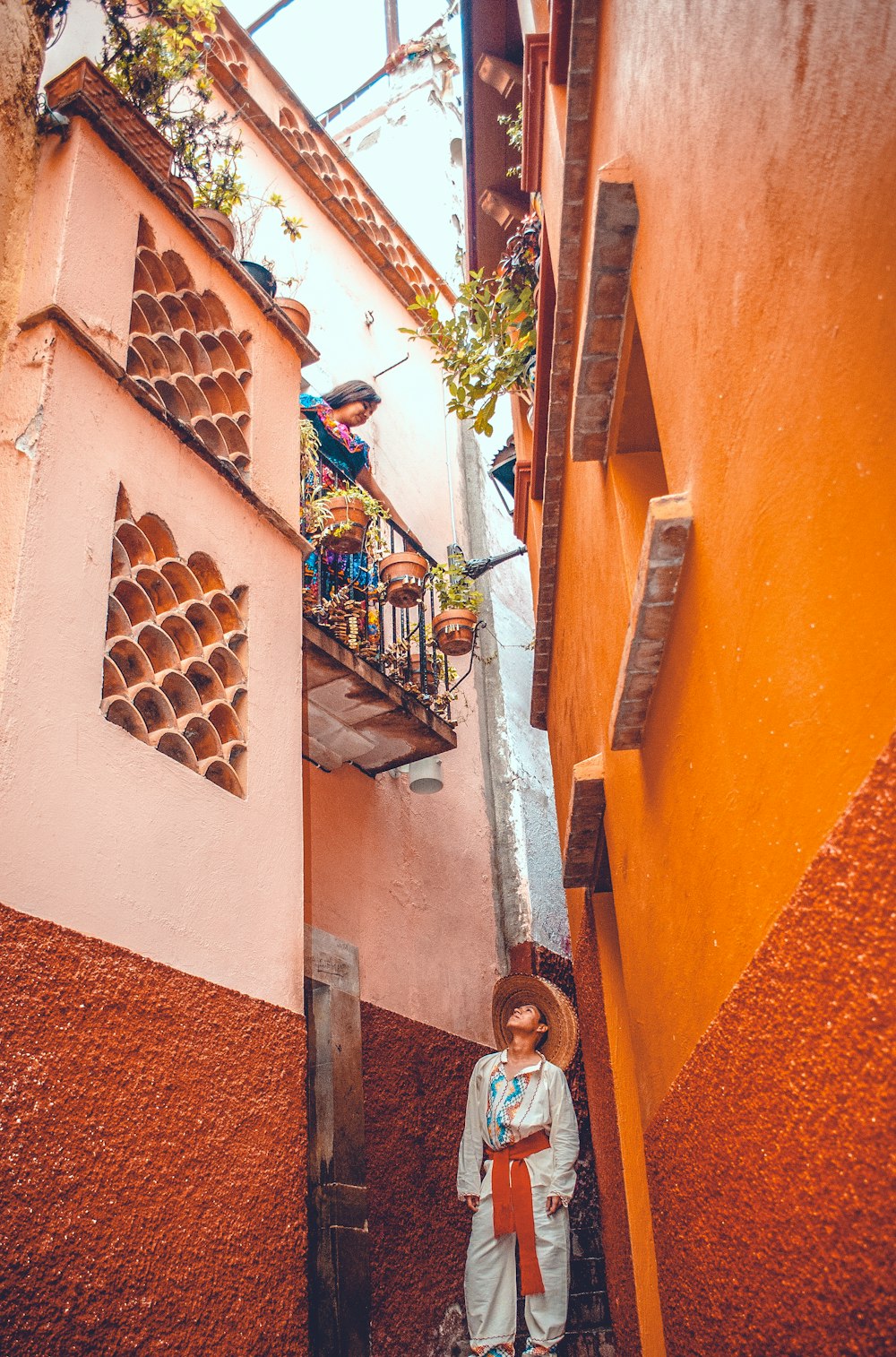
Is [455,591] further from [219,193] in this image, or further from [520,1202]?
[520,1202]

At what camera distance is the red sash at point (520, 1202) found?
5609mm

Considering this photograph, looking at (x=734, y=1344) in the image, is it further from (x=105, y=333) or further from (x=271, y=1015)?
(x=105, y=333)

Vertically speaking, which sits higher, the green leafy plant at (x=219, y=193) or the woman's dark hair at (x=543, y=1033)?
the green leafy plant at (x=219, y=193)

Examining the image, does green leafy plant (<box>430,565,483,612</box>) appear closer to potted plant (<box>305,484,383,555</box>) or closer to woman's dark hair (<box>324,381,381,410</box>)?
potted plant (<box>305,484,383,555</box>)

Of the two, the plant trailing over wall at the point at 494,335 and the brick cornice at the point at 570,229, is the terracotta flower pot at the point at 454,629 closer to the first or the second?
the plant trailing over wall at the point at 494,335

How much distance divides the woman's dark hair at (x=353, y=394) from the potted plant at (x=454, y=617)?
136 cm

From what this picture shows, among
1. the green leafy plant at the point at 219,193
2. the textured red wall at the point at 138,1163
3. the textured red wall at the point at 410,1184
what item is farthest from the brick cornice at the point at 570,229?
the textured red wall at the point at 410,1184

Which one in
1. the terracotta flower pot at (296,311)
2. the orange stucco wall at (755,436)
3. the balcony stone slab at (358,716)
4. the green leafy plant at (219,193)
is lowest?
the orange stucco wall at (755,436)

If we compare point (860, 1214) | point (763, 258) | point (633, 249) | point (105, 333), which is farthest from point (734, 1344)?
point (105, 333)

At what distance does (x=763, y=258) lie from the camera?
220 centimetres

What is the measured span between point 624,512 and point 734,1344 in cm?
258

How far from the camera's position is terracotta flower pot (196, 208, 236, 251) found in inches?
240

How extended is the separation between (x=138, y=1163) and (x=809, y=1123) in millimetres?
1948

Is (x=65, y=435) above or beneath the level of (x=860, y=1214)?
above
